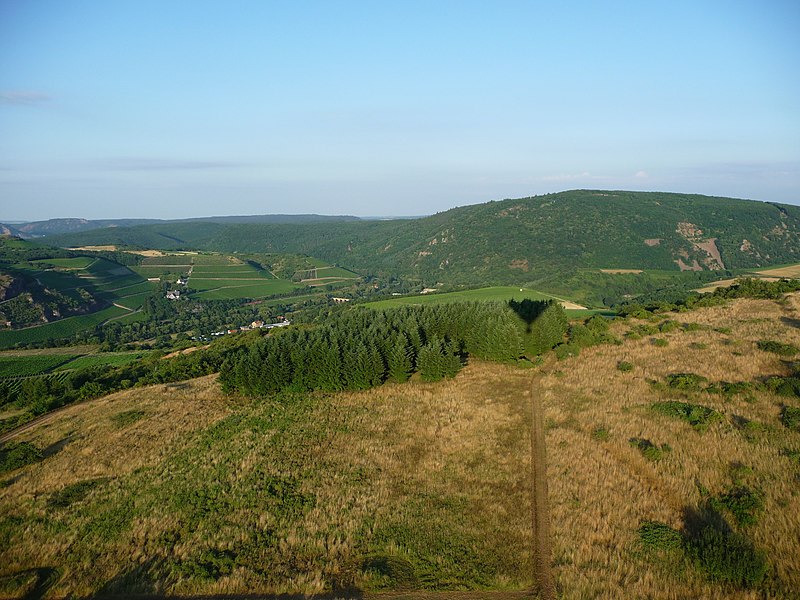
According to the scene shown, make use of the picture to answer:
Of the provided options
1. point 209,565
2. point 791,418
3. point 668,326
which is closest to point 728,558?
point 791,418

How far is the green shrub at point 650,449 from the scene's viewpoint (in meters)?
27.4

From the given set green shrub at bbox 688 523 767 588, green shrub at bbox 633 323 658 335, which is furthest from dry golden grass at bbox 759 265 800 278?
green shrub at bbox 688 523 767 588

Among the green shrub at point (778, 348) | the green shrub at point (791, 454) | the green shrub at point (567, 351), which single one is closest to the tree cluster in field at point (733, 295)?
the green shrub at point (567, 351)

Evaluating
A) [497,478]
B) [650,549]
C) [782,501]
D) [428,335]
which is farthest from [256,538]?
[428,335]

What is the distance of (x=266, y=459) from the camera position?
33.8m

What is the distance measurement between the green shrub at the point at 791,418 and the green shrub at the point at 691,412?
11.5 feet

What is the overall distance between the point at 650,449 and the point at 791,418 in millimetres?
10057

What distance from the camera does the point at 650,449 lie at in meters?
27.7

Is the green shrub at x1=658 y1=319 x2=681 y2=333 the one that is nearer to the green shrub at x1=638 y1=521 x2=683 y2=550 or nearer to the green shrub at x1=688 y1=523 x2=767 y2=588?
the green shrub at x1=638 y1=521 x2=683 y2=550

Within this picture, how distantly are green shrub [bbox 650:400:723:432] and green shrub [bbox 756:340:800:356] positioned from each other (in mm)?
14975

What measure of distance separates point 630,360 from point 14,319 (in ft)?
529

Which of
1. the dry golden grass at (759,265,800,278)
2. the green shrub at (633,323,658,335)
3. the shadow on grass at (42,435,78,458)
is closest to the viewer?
the shadow on grass at (42,435,78,458)

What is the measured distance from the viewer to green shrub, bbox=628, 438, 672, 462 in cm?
2735

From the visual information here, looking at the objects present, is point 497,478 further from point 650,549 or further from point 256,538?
point 256,538
